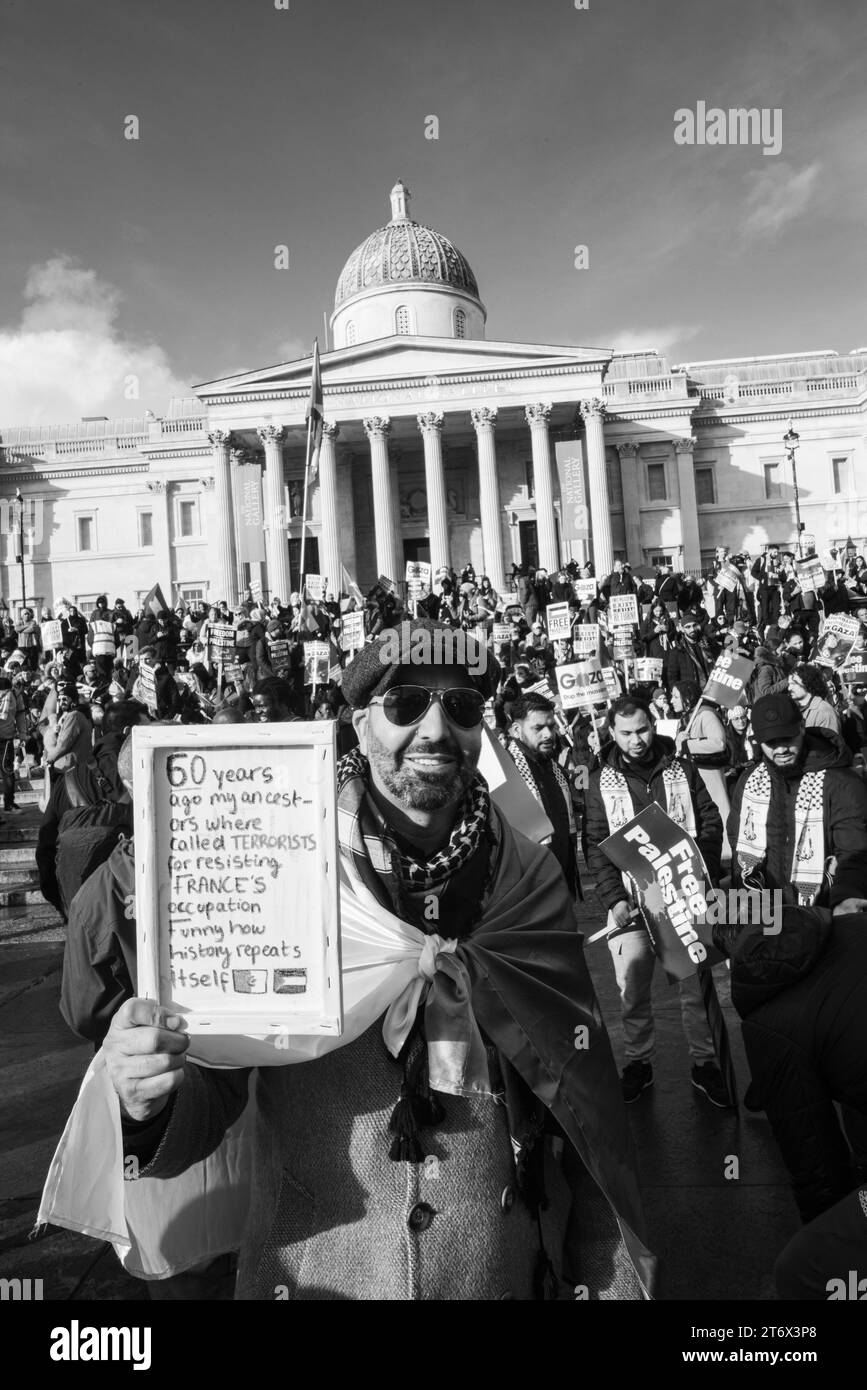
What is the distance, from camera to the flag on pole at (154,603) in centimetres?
→ 2112

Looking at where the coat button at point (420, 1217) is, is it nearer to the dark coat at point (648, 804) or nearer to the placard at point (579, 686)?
the dark coat at point (648, 804)

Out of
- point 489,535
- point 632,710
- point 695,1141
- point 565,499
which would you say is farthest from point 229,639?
point 489,535

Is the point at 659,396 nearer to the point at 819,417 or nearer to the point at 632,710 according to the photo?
the point at 819,417

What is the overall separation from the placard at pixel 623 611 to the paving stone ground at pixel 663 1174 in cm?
1004

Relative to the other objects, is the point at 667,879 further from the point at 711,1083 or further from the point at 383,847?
the point at 383,847

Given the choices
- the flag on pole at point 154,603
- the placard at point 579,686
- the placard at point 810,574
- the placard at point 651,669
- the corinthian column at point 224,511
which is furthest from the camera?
the corinthian column at point 224,511

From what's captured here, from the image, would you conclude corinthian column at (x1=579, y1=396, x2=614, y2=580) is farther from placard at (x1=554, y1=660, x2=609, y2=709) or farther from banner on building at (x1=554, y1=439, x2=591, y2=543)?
placard at (x1=554, y1=660, x2=609, y2=709)

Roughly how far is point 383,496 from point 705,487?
1828 centimetres

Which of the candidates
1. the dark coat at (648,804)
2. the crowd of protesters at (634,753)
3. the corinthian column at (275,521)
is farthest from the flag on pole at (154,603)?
the corinthian column at (275,521)

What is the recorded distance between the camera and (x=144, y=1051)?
1.52 metres

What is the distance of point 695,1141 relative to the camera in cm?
405

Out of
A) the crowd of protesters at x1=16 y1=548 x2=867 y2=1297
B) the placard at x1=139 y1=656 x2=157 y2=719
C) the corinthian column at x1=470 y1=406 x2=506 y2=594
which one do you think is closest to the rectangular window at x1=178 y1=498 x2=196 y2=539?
the corinthian column at x1=470 y1=406 x2=506 y2=594

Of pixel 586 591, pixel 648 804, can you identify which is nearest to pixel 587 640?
pixel 586 591

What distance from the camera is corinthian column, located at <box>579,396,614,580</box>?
40.9 meters
